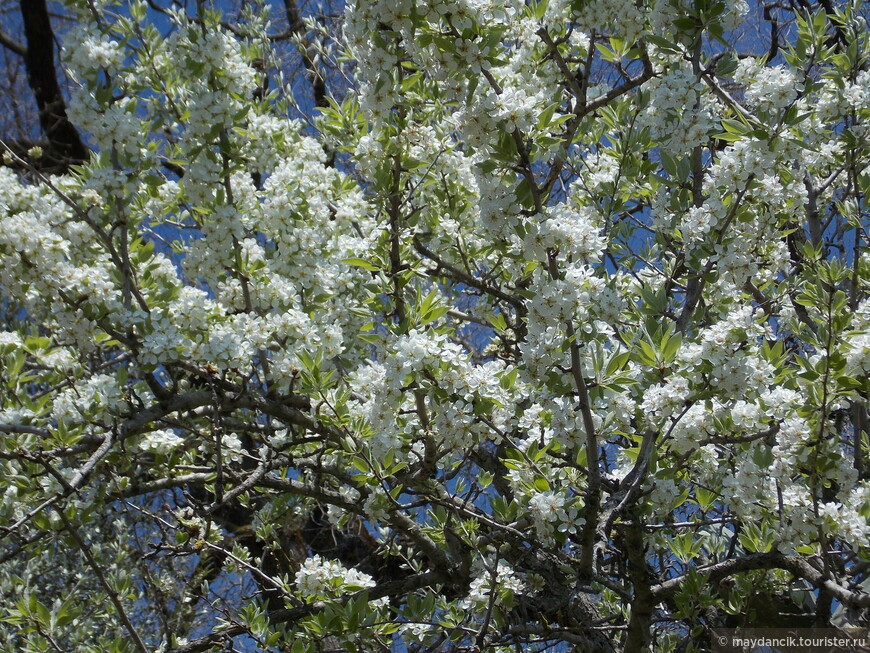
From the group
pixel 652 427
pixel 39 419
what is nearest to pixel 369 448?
pixel 652 427

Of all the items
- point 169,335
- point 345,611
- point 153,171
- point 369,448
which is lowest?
point 345,611

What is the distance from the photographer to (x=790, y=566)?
230 cm

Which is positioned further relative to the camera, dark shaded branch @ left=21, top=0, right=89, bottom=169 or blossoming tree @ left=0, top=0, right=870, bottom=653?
dark shaded branch @ left=21, top=0, right=89, bottom=169

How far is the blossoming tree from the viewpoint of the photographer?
7.21ft

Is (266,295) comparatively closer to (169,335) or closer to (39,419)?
(169,335)

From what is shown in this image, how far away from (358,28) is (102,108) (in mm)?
1044

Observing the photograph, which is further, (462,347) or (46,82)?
(46,82)

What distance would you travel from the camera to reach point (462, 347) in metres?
2.59

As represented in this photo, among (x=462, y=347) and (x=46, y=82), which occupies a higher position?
(x=46, y=82)

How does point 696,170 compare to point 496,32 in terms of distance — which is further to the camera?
point 696,170

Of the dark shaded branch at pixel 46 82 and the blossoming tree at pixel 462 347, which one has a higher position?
the dark shaded branch at pixel 46 82

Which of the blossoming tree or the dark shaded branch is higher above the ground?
the dark shaded branch

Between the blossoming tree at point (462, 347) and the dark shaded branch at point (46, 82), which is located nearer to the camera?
the blossoming tree at point (462, 347)

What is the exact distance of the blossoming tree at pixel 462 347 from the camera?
220 cm
